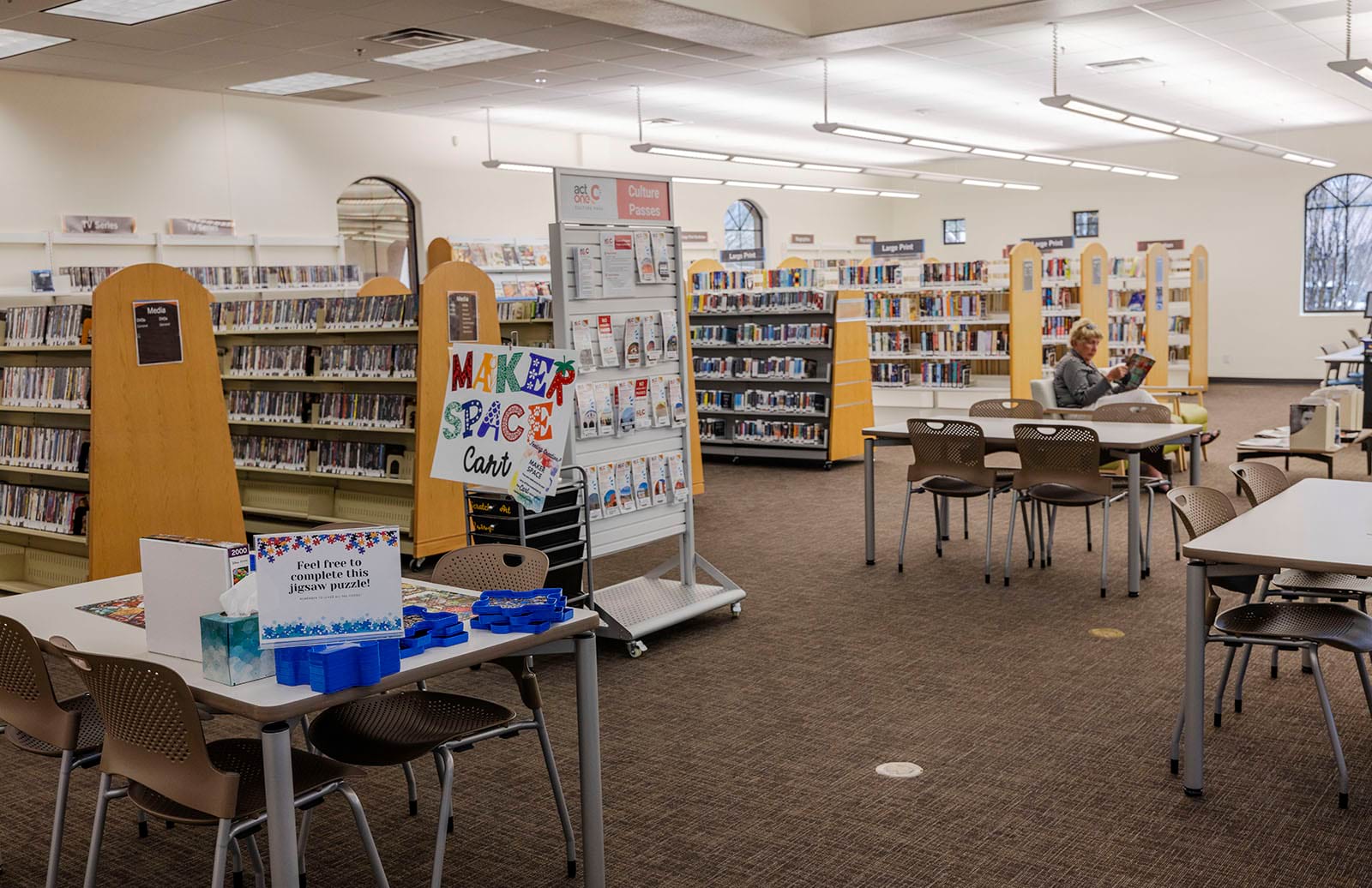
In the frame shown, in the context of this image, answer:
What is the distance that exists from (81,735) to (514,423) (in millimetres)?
1588

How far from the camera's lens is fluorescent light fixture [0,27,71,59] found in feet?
28.6

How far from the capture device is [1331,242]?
1761 centimetres

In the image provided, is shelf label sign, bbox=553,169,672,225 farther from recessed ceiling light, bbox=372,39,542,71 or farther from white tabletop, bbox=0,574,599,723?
recessed ceiling light, bbox=372,39,542,71

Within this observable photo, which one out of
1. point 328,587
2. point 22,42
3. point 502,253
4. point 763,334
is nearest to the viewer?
point 328,587

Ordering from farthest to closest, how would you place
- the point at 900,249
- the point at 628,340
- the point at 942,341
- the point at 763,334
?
the point at 900,249, the point at 942,341, the point at 763,334, the point at 628,340

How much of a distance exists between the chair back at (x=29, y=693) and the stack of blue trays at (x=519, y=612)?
1029 millimetres

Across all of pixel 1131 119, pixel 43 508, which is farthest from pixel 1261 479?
pixel 1131 119

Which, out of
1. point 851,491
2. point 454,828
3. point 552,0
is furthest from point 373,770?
point 851,491

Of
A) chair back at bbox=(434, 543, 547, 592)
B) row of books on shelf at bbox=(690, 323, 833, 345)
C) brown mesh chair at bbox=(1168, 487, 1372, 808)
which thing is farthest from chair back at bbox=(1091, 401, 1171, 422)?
chair back at bbox=(434, 543, 547, 592)

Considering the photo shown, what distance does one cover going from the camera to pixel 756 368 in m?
11.2

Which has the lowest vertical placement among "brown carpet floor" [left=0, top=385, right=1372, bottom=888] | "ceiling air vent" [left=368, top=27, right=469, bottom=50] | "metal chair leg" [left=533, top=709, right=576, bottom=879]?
"brown carpet floor" [left=0, top=385, right=1372, bottom=888]

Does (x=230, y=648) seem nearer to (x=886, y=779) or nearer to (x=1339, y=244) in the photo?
(x=886, y=779)

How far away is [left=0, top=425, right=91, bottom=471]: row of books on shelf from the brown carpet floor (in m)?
1.46

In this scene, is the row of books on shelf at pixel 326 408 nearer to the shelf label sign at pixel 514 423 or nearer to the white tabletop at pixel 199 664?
the shelf label sign at pixel 514 423
